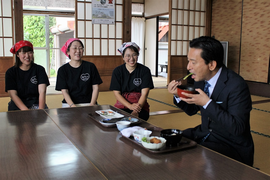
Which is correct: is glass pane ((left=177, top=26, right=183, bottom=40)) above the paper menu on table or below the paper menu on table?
above

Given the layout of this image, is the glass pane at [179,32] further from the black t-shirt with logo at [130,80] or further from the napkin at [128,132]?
the napkin at [128,132]

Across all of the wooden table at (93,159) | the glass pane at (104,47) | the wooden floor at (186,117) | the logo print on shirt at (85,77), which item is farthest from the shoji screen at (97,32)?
the wooden table at (93,159)

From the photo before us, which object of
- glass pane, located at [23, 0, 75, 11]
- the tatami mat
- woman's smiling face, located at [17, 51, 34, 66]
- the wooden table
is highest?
glass pane, located at [23, 0, 75, 11]

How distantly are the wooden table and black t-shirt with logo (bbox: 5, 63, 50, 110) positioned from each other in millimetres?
1070

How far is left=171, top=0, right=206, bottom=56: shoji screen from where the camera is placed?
20.6 ft

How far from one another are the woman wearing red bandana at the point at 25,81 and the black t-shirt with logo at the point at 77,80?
17 cm

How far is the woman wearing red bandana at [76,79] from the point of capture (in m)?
2.57

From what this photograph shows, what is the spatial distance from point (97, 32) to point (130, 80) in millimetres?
3387

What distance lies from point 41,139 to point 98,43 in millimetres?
4636

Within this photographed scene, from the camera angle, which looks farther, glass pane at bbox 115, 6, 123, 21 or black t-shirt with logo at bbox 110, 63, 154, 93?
glass pane at bbox 115, 6, 123, 21

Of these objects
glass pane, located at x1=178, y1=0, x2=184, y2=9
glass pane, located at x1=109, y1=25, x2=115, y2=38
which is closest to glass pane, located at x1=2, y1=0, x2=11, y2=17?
glass pane, located at x1=109, y1=25, x2=115, y2=38

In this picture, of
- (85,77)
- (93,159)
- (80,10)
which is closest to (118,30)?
(80,10)

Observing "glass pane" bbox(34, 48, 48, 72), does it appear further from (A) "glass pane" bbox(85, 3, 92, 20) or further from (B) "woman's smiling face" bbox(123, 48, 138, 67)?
(B) "woman's smiling face" bbox(123, 48, 138, 67)

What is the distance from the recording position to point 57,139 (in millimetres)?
1279
